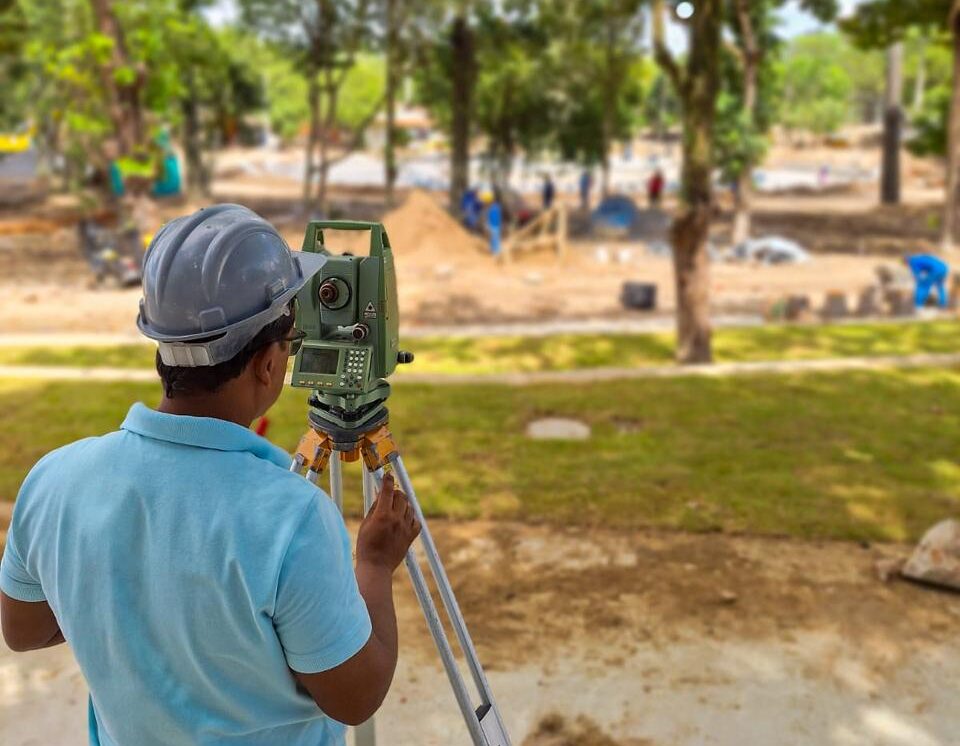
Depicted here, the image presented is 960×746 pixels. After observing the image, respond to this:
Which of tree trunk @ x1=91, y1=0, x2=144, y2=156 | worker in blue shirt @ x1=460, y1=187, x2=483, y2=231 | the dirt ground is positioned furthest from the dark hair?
worker in blue shirt @ x1=460, y1=187, x2=483, y2=231

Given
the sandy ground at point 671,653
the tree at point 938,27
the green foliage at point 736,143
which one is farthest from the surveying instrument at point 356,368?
the tree at point 938,27

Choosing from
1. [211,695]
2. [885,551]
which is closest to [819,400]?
[885,551]

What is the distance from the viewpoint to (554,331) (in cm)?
1373

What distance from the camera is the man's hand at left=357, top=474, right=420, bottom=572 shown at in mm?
1918

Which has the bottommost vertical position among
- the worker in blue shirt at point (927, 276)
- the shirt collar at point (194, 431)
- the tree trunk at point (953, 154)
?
the worker in blue shirt at point (927, 276)

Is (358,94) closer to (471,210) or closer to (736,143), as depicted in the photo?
(471,210)

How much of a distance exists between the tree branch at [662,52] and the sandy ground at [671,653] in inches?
258

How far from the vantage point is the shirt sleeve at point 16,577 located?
182 centimetres

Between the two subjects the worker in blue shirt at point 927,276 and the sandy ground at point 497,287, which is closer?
the worker in blue shirt at point 927,276

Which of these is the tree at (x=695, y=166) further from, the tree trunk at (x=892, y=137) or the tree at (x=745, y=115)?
the tree trunk at (x=892, y=137)

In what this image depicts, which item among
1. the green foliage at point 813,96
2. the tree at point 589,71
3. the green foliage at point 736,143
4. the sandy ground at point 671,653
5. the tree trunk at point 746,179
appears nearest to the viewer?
the sandy ground at point 671,653

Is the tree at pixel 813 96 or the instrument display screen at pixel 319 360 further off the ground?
the tree at pixel 813 96

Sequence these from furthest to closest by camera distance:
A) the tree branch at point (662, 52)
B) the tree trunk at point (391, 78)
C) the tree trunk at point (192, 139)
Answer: the tree trunk at point (192, 139) → the tree trunk at point (391, 78) → the tree branch at point (662, 52)

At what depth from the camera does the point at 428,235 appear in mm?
22719
